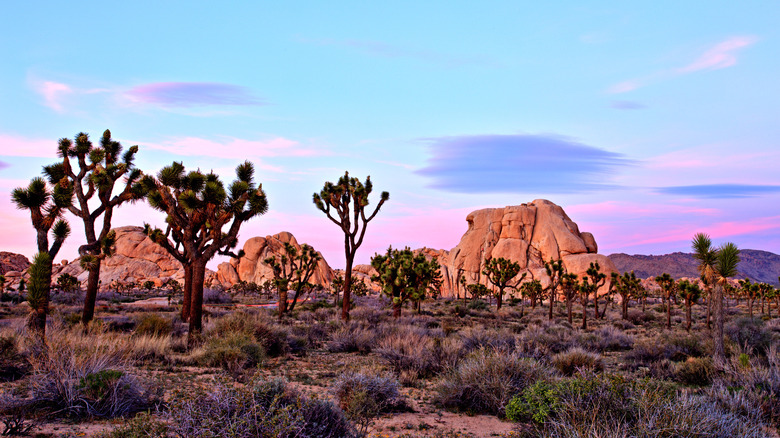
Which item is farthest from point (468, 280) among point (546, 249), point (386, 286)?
point (386, 286)

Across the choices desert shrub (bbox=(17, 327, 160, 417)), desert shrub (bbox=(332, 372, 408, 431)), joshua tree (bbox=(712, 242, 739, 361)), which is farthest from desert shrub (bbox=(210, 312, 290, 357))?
joshua tree (bbox=(712, 242, 739, 361))

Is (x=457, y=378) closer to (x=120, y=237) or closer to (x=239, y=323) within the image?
(x=239, y=323)

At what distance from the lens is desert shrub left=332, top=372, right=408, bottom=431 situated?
7.56 m

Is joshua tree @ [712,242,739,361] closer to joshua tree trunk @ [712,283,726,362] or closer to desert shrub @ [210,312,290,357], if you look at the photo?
joshua tree trunk @ [712,283,726,362]

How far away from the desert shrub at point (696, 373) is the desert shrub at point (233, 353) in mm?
10425

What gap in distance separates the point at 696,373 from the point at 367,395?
8665 mm

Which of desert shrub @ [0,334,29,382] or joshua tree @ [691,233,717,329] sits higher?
joshua tree @ [691,233,717,329]

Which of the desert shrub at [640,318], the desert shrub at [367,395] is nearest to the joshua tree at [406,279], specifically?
the desert shrub at [367,395]

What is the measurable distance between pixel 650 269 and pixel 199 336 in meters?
196

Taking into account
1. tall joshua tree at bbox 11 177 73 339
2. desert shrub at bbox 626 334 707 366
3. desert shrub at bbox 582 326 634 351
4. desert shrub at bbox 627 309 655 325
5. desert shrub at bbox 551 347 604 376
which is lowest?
desert shrub at bbox 627 309 655 325

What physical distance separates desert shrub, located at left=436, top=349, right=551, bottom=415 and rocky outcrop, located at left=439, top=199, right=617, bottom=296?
77.8 m

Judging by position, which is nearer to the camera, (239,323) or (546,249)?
(239,323)

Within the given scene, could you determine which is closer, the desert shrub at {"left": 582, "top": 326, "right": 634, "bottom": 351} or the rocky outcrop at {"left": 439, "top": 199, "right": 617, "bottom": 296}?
the desert shrub at {"left": 582, "top": 326, "right": 634, "bottom": 351}

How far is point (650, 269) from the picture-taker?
180 m
